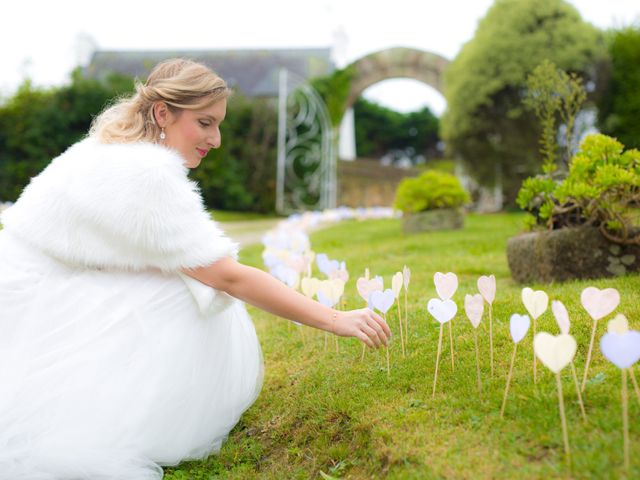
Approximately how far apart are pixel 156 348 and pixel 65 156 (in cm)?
86

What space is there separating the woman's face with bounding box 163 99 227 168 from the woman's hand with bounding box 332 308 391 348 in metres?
0.88

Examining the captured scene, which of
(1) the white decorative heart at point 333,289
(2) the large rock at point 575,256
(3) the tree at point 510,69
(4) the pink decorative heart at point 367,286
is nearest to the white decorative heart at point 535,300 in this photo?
(4) the pink decorative heart at point 367,286

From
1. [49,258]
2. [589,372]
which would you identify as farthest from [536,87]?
[49,258]

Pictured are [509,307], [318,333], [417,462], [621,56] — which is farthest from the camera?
[621,56]

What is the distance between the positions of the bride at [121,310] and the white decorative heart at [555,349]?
631 mm

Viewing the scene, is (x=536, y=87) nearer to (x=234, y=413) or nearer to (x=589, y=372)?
(x=589, y=372)

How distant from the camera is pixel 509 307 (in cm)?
318

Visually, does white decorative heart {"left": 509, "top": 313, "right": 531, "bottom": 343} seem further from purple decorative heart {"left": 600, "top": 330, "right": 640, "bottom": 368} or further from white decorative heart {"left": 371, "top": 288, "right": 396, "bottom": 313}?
white decorative heart {"left": 371, "top": 288, "right": 396, "bottom": 313}

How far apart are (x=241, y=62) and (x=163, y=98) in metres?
20.7

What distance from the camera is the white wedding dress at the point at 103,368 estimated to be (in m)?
2.05

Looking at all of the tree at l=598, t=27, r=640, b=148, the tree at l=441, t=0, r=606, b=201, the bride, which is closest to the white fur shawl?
the bride

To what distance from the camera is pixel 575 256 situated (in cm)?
398

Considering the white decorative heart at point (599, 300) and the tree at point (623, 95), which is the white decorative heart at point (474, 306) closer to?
the white decorative heart at point (599, 300)

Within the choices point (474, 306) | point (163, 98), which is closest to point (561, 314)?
point (474, 306)
